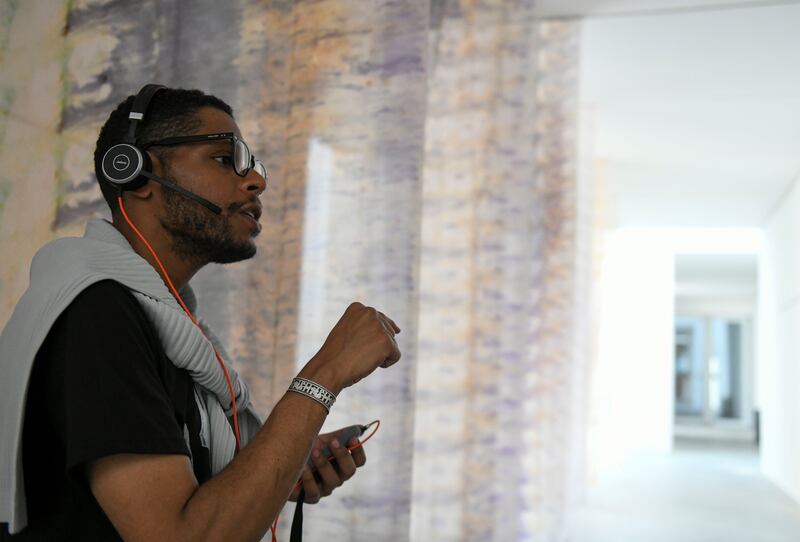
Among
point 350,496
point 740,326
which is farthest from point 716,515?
point 740,326

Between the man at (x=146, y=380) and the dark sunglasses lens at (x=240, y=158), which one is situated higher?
the dark sunglasses lens at (x=240, y=158)

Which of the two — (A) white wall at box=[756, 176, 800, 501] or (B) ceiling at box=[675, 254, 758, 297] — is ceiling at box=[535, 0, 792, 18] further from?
(B) ceiling at box=[675, 254, 758, 297]

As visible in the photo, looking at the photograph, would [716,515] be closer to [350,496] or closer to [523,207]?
[523,207]

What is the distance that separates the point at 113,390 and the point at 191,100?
55 centimetres

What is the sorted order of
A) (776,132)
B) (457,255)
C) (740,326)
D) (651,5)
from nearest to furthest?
(457,255) → (651,5) → (776,132) → (740,326)

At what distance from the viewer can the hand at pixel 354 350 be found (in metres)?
1.07

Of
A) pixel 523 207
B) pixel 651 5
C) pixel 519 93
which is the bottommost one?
pixel 523 207

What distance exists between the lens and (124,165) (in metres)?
1.16

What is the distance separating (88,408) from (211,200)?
1.44 feet

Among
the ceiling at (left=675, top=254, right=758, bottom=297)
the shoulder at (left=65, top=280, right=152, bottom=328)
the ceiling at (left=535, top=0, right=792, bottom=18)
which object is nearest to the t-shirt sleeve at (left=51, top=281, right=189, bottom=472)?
the shoulder at (left=65, top=280, right=152, bottom=328)

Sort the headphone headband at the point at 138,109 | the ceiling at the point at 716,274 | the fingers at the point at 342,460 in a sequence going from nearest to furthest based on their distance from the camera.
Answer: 1. the headphone headband at the point at 138,109
2. the fingers at the point at 342,460
3. the ceiling at the point at 716,274

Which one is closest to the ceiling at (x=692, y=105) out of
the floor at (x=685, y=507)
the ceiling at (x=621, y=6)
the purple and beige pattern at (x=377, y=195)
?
the ceiling at (x=621, y=6)

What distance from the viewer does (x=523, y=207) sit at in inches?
155

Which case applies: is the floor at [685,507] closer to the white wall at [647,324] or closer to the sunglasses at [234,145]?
the white wall at [647,324]
